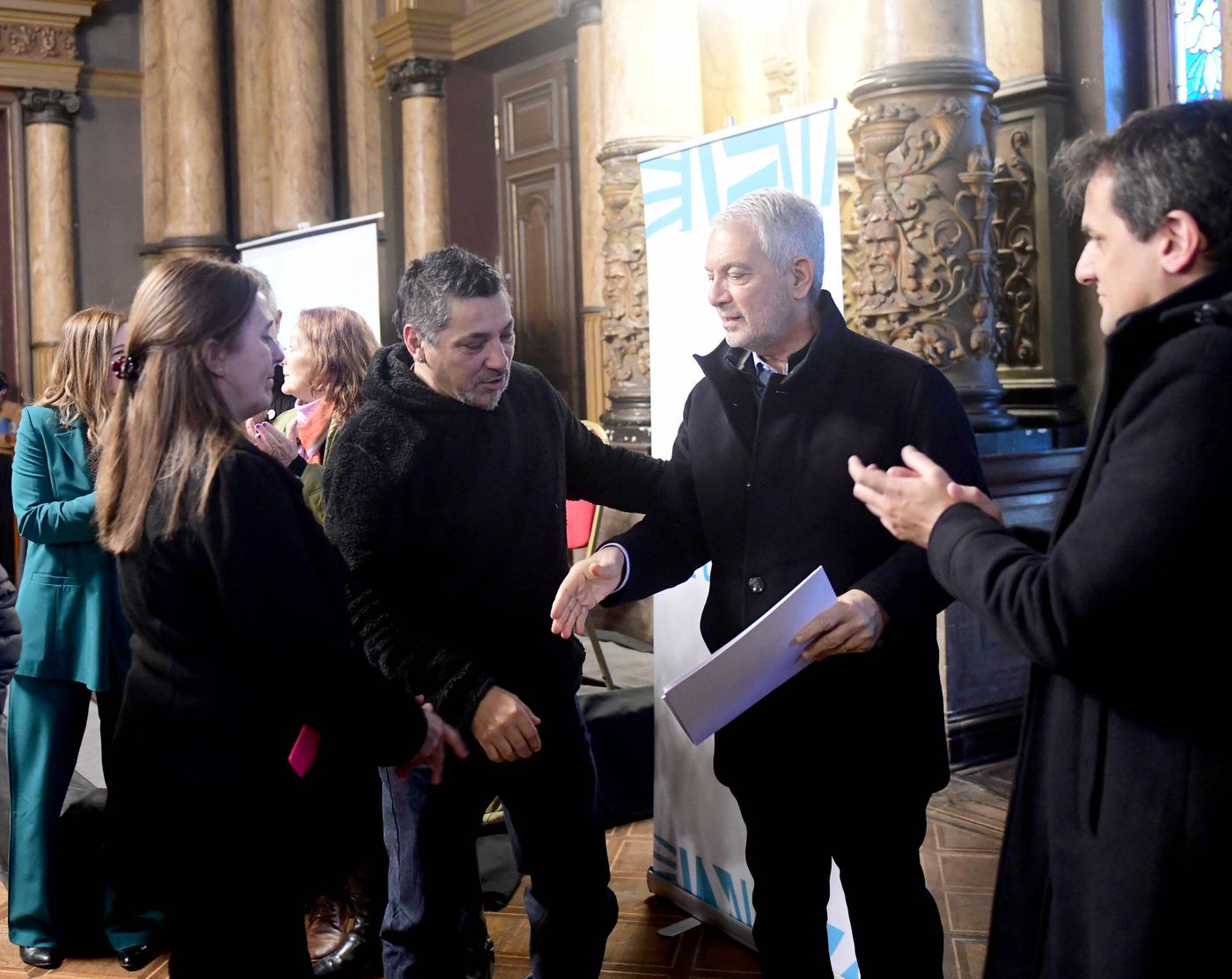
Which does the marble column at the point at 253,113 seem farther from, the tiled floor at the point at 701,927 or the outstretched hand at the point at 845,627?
the outstretched hand at the point at 845,627

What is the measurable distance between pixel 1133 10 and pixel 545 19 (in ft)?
12.5

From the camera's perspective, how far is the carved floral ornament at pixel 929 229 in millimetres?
3879

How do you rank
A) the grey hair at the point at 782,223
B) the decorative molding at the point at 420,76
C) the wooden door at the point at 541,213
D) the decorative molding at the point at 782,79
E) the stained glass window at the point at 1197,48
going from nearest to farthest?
the grey hair at the point at 782,223 < the stained glass window at the point at 1197,48 < the decorative molding at the point at 782,79 < the wooden door at the point at 541,213 < the decorative molding at the point at 420,76

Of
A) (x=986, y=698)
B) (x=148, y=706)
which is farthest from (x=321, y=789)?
(x=986, y=698)

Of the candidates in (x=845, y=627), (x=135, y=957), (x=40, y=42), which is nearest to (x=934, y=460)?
(x=845, y=627)

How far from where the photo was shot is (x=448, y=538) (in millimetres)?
2221

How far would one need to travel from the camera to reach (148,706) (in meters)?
1.73

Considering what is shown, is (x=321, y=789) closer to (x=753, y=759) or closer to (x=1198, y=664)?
(x=753, y=759)

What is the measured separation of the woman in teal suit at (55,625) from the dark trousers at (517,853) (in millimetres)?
1167

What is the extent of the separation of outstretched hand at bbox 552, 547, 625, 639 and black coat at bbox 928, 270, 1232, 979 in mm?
879

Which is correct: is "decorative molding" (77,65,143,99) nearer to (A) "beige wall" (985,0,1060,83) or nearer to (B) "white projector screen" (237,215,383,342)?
(B) "white projector screen" (237,215,383,342)

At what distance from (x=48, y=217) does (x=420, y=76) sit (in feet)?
11.2

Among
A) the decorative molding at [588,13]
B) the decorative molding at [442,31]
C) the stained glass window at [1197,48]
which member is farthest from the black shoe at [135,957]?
the decorative molding at [442,31]

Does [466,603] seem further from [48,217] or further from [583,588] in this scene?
[48,217]
